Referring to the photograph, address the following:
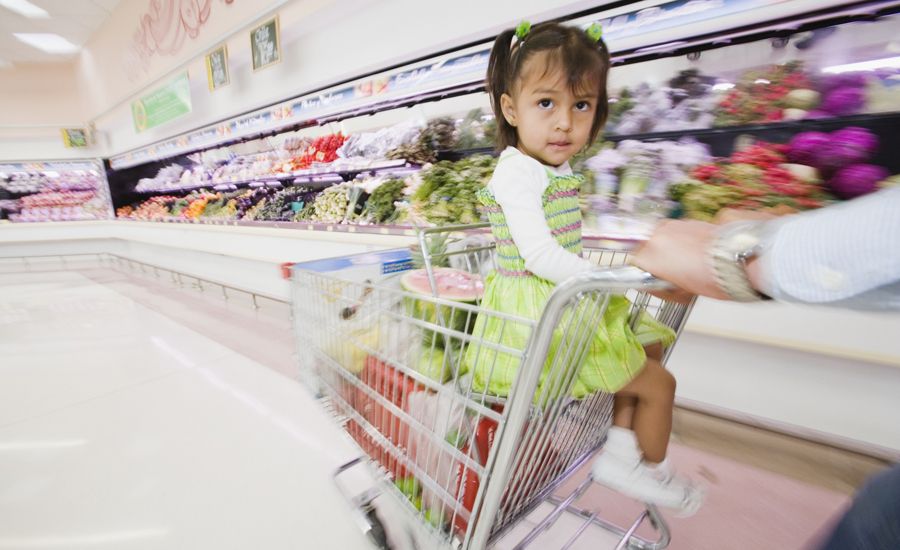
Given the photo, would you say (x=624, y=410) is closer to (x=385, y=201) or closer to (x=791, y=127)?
(x=791, y=127)

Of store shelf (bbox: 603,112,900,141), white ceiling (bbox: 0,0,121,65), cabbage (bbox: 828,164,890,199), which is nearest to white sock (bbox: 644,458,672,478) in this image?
cabbage (bbox: 828,164,890,199)

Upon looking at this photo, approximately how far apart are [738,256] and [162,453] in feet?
6.81

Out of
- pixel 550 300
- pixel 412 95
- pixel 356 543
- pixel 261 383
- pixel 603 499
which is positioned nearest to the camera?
pixel 550 300

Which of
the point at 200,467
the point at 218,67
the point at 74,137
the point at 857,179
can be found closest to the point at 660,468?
the point at 857,179

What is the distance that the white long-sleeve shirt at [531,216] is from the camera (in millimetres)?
817

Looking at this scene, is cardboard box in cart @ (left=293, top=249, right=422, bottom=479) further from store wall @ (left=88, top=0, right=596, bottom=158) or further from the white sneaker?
store wall @ (left=88, top=0, right=596, bottom=158)

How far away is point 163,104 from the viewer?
4.46m

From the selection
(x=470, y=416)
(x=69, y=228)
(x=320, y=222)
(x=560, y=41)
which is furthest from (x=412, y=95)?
(x=69, y=228)

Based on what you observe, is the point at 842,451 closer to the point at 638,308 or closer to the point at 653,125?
the point at 638,308

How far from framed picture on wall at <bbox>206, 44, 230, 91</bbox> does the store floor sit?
7.58 feet

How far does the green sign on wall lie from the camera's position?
407cm

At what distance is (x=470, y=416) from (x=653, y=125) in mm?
1581

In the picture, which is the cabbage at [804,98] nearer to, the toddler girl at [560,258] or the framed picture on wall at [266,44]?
the toddler girl at [560,258]

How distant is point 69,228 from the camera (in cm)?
641
